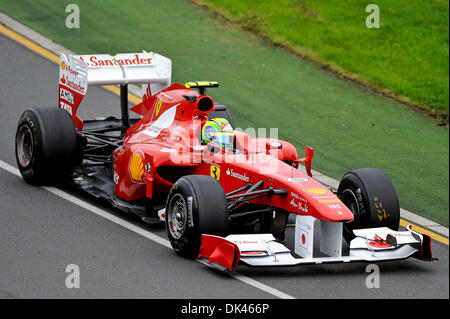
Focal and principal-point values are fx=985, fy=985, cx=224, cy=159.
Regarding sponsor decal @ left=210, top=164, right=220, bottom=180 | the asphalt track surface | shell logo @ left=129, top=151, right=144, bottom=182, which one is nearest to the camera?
the asphalt track surface

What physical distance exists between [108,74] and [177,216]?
3.17 m

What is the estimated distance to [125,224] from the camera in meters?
11.5

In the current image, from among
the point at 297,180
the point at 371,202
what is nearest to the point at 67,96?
the point at 297,180

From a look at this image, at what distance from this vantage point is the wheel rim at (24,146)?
12.5 m

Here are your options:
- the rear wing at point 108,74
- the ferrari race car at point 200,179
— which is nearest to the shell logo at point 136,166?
the ferrari race car at point 200,179

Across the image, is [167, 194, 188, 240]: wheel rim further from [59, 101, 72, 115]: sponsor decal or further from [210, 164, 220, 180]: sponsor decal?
[59, 101, 72, 115]: sponsor decal

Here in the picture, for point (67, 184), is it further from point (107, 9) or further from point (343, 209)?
point (107, 9)

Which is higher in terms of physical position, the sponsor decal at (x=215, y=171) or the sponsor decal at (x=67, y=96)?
the sponsor decal at (x=67, y=96)

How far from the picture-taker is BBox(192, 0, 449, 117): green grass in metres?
18.4

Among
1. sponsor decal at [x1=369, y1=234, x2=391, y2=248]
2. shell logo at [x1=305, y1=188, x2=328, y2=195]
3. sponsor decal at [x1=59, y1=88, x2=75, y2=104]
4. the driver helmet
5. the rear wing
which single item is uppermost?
the rear wing

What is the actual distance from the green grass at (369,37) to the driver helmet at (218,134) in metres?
7.02

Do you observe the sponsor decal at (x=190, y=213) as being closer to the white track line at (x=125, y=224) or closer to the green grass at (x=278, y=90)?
the white track line at (x=125, y=224)

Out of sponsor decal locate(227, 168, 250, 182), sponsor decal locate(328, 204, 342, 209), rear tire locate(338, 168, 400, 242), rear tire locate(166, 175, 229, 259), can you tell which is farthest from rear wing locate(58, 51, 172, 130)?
sponsor decal locate(328, 204, 342, 209)

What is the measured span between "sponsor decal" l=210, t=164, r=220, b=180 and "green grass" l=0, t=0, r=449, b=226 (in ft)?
11.2
